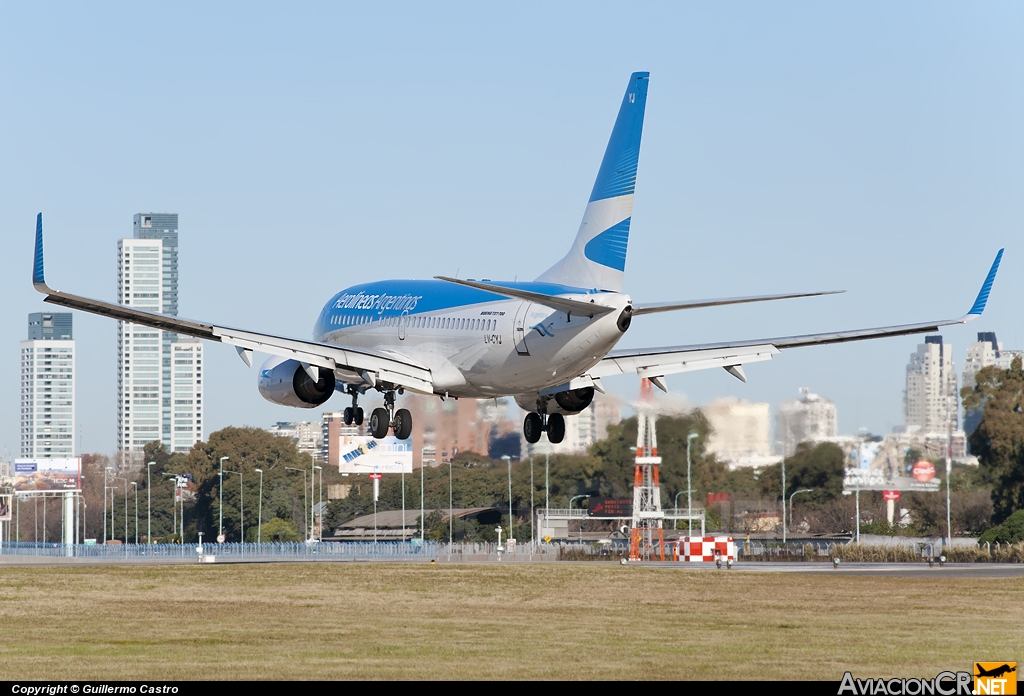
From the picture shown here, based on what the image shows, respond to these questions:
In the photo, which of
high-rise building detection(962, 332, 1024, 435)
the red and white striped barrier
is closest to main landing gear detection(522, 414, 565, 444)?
the red and white striped barrier

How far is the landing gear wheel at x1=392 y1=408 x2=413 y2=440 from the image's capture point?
47000mm

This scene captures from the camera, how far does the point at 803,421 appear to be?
85.3 meters

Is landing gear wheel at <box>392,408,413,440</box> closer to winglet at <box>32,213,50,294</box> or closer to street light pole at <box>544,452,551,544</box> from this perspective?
winglet at <box>32,213,50,294</box>

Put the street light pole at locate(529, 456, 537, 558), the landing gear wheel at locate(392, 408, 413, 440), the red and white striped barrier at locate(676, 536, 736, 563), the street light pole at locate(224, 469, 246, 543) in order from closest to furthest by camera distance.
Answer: the landing gear wheel at locate(392, 408, 413, 440) < the red and white striped barrier at locate(676, 536, 736, 563) < the street light pole at locate(529, 456, 537, 558) < the street light pole at locate(224, 469, 246, 543)

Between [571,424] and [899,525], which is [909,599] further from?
[899,525]

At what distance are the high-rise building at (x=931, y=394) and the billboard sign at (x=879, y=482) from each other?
3.87 m

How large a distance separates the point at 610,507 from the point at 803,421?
2432 cm

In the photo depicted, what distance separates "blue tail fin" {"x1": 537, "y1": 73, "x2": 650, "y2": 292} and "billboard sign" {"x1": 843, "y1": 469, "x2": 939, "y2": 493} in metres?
50.4

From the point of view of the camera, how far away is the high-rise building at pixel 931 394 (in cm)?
9556

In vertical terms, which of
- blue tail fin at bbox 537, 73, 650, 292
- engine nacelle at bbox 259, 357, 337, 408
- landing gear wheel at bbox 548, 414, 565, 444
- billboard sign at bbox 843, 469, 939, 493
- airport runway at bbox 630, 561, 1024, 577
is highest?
blue tail fin at bbox 537, 73, 650, 292

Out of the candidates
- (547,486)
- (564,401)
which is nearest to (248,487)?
(547,486)

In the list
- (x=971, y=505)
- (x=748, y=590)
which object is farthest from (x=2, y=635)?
(x=971, y=505)

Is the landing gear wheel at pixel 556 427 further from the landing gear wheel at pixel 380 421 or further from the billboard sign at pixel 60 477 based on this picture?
the billboard sign at pixel 60 477

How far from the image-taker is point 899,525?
372ft
